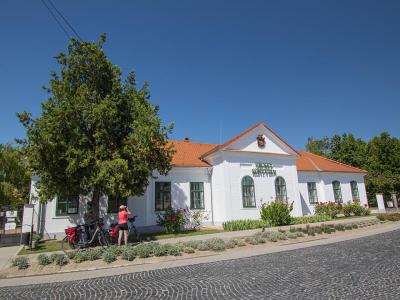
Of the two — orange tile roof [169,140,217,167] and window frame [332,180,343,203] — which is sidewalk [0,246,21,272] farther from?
window frame [332,180,343,203]

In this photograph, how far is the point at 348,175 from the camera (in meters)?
27.3

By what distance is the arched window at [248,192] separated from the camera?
65.0ft

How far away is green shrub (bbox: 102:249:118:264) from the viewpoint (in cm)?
930

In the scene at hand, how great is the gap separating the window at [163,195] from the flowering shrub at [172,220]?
2.37 feet

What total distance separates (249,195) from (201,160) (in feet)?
14.8

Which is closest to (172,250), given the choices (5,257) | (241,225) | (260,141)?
(5,257)

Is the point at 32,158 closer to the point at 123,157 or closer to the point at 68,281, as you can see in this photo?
the point at 123,157

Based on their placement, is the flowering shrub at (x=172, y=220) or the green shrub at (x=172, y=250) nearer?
the green shrub at (x=172, y=250)

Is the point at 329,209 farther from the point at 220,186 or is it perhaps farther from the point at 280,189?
the point at 220,186

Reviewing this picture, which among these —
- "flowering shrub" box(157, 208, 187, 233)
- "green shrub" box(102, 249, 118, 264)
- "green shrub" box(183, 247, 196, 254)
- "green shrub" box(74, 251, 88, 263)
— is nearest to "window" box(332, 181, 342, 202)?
"flowering shrub" box(157, 208, 187, 233)

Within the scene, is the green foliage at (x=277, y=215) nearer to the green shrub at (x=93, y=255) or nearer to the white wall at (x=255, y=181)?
the white wall at (x=255, y=181)

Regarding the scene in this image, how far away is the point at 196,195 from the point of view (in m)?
19.7

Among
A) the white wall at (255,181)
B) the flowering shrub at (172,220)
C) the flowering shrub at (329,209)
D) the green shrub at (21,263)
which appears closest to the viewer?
the green shrub at (21,263)

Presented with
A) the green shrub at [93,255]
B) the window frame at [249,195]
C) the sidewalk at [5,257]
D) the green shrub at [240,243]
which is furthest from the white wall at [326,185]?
the sidewalk at [5,257]
